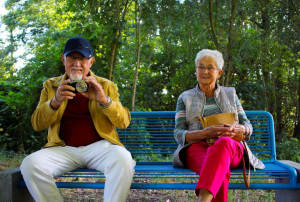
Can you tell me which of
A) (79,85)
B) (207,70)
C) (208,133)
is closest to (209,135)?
(208,133)

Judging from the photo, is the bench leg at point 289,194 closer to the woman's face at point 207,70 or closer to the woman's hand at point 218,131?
the woman's hand at point 218,131

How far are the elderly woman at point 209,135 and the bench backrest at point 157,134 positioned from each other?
45cm

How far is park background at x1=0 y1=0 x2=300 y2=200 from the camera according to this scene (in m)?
5.29

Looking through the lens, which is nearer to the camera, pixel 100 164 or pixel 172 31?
pixel 100 164

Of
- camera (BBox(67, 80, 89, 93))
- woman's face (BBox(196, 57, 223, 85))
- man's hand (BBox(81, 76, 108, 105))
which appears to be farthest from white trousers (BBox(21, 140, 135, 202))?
woman's face (BBox(196, 57, 223, 85))

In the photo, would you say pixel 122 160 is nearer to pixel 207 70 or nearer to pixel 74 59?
pixel 74 59

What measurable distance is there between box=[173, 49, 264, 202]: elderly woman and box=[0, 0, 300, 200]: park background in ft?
8.42

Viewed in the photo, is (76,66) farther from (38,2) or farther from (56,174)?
(38,2)

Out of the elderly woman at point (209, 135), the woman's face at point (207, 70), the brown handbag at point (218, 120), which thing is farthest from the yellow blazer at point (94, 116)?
the woman's face at point (207, 70)

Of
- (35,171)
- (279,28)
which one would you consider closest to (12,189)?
(35,171)

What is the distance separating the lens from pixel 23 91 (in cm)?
633

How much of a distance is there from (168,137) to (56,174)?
1.38m

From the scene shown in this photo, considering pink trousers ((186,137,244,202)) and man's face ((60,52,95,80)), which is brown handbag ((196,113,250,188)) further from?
man's face ((60,52,95,80))

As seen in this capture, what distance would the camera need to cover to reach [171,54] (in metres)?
8.84
